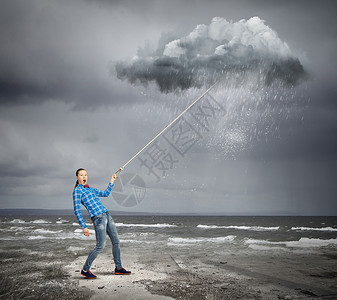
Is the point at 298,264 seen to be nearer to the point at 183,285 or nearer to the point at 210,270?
the point at 210,270

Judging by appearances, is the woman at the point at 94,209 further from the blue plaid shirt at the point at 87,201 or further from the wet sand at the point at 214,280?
the wet sand at the point at 214,280

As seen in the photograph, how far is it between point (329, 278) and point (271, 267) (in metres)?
1.54

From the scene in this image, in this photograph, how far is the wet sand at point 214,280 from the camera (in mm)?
4773

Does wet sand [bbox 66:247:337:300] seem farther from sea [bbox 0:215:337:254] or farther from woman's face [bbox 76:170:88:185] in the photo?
sea [bbox 0:215:337:254]

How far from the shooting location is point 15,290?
504 cm

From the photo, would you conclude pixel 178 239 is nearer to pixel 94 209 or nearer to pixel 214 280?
pixel 214 280

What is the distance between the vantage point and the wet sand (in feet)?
15.7

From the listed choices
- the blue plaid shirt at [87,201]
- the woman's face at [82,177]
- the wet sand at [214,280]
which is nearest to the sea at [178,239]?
the wet sand at [214,280]

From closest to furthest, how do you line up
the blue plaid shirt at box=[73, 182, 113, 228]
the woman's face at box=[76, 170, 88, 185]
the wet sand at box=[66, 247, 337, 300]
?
the wet sand at box=[66, 247, 337, 300] < the blue plaid shirt at box=[73, 182, 113, 228] < the woman's face at box=[76, 170, 88, 185]

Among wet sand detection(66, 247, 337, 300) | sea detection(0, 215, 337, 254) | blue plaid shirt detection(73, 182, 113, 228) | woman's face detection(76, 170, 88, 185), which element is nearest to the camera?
wet sand detection(66, 247, 337, 300)

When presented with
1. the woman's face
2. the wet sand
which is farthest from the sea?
the woman's face

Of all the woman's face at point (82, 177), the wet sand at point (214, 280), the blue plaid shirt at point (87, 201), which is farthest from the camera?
the woman's face at point (82, 177)

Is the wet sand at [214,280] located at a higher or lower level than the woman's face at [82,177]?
lower

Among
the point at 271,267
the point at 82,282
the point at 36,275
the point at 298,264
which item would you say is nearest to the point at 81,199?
the point at 82,282
